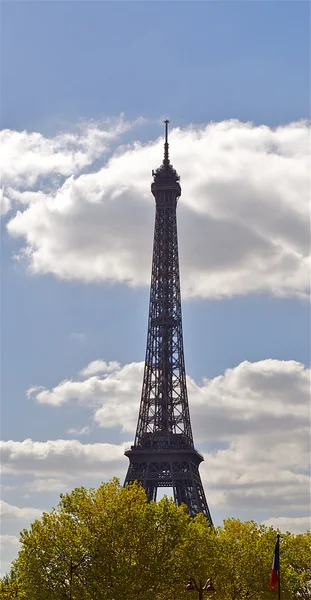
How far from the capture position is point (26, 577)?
312ft

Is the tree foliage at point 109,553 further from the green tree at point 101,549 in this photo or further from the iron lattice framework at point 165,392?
the iron lattice framework at point 165,392

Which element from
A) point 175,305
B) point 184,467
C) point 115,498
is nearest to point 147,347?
point 175,305

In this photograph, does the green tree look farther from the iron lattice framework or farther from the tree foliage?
the iron lattice framework

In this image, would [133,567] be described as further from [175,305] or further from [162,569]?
[175,305]

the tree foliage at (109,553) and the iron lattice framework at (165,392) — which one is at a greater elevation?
the iron lattice framework at (165,392)

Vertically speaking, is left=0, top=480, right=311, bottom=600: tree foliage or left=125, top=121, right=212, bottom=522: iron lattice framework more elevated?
left=125, top=121, right=212, bottom=522: iron lattice framework

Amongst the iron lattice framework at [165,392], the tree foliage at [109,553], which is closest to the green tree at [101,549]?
the tree foliage at [109,553]

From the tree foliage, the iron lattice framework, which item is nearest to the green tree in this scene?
the tree foliage

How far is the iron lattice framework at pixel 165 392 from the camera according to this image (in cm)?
17775

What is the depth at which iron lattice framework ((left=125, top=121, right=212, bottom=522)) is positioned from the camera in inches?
6998

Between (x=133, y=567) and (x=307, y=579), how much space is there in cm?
4385

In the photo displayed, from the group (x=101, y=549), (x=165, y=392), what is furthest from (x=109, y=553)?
(x=165, y=392)

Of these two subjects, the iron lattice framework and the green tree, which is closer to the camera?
the green tree

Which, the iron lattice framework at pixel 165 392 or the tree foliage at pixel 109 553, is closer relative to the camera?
the tree foliage at pixel 109 553
